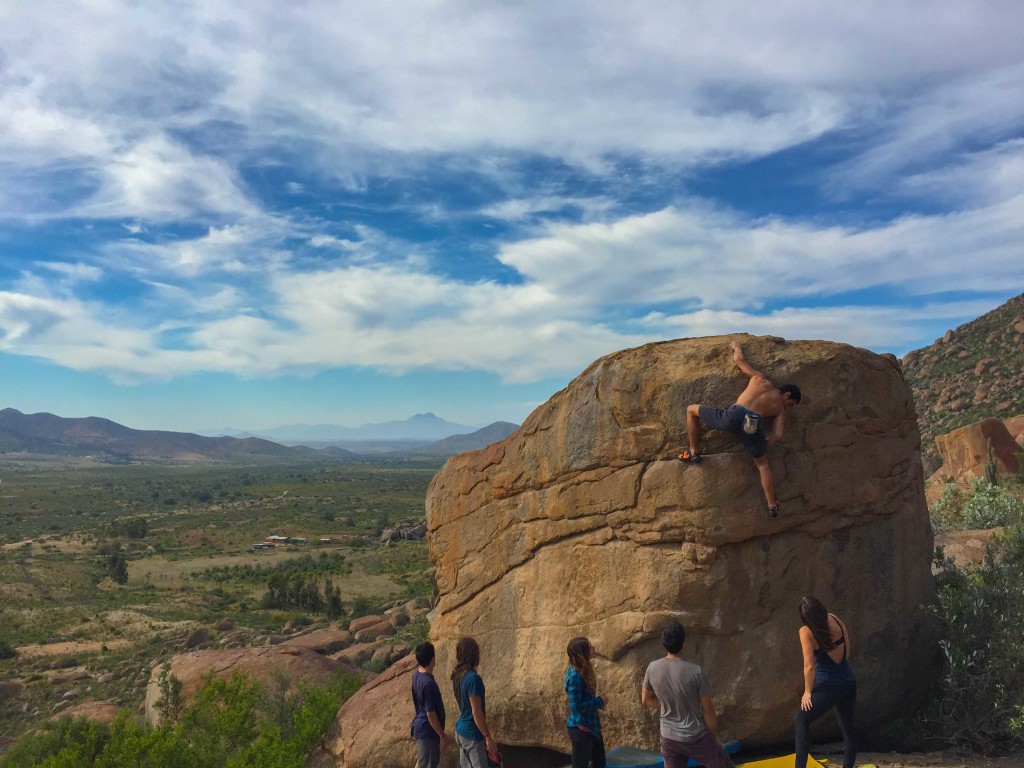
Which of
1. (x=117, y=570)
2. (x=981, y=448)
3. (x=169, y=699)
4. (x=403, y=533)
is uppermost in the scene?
(x=981, y=448)

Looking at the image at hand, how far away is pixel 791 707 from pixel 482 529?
457cm

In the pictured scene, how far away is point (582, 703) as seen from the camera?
6805 millimetres

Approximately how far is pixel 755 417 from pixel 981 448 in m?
24.5

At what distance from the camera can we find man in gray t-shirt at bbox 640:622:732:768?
19.6 ft

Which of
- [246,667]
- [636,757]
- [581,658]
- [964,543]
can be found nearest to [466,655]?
[581,658]

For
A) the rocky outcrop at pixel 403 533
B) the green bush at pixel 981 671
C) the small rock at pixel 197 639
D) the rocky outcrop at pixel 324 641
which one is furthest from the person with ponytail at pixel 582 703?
the rocky outcrop at pixel 403 533

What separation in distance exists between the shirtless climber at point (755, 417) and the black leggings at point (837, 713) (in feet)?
6.53

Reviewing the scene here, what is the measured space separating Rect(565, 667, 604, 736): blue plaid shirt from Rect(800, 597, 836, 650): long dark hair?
6.86 ft

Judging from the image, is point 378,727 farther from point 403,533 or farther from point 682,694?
point 403,533

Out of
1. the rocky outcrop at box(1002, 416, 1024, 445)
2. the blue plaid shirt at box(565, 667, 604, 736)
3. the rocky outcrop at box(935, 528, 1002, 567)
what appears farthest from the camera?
the rocky outcrop at box(1002, 416, 1024, 445)

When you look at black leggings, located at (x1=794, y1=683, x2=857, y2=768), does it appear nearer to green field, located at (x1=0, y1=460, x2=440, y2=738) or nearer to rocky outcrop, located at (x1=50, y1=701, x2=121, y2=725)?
rocky outcrop, located at (x1=50, y1=701, x2=121, y2=725)

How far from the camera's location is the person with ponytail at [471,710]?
6.88m

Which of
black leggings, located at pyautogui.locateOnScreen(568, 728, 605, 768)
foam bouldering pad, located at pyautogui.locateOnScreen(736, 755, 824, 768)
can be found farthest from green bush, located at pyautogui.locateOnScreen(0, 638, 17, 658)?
foam bouldering pad, located at pyautogui.locateOnScreen(736, 755, 824, 768)

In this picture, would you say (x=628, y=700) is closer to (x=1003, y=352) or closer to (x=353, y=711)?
(x=353, y=711)
